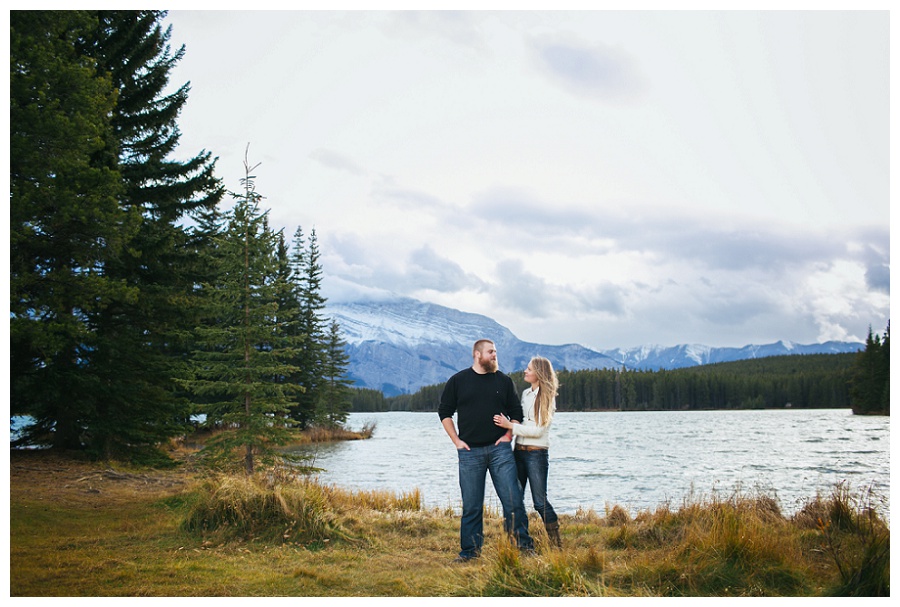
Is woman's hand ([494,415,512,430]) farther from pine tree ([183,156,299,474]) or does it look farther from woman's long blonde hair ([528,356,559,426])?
pine tree ([183,156,299,474])

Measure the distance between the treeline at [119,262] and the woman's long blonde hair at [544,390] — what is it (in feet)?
25.2

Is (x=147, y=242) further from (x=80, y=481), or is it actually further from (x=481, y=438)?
(x=481, y=438)

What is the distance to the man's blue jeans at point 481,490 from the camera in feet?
24.1

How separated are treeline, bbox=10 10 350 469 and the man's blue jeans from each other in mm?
7587

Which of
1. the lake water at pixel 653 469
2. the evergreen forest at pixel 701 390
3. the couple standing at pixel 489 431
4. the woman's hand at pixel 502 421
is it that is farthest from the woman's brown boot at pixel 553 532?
the evergreen forest at pixel 701 390

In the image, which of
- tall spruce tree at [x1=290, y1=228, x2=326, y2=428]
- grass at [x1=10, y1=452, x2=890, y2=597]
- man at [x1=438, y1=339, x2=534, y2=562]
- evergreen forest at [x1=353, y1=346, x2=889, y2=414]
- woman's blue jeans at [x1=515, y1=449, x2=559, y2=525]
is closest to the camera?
grass at [x1=10, y1=452, x2=890, y2=597]

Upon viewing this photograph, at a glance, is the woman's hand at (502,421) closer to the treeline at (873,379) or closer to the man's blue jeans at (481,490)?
the man's blue jeans at (481,490)

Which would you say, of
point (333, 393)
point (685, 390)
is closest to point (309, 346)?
point (333, 393)

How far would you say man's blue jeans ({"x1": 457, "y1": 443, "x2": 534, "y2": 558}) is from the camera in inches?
289

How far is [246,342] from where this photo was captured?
15352 mm

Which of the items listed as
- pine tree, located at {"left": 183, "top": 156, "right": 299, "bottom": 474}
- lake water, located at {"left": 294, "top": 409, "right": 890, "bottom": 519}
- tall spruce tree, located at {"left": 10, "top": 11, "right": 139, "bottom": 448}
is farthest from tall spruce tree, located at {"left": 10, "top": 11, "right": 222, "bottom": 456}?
lake water, located at {"left": 294, "top": 409, "right": 890, "bottom": 519}
